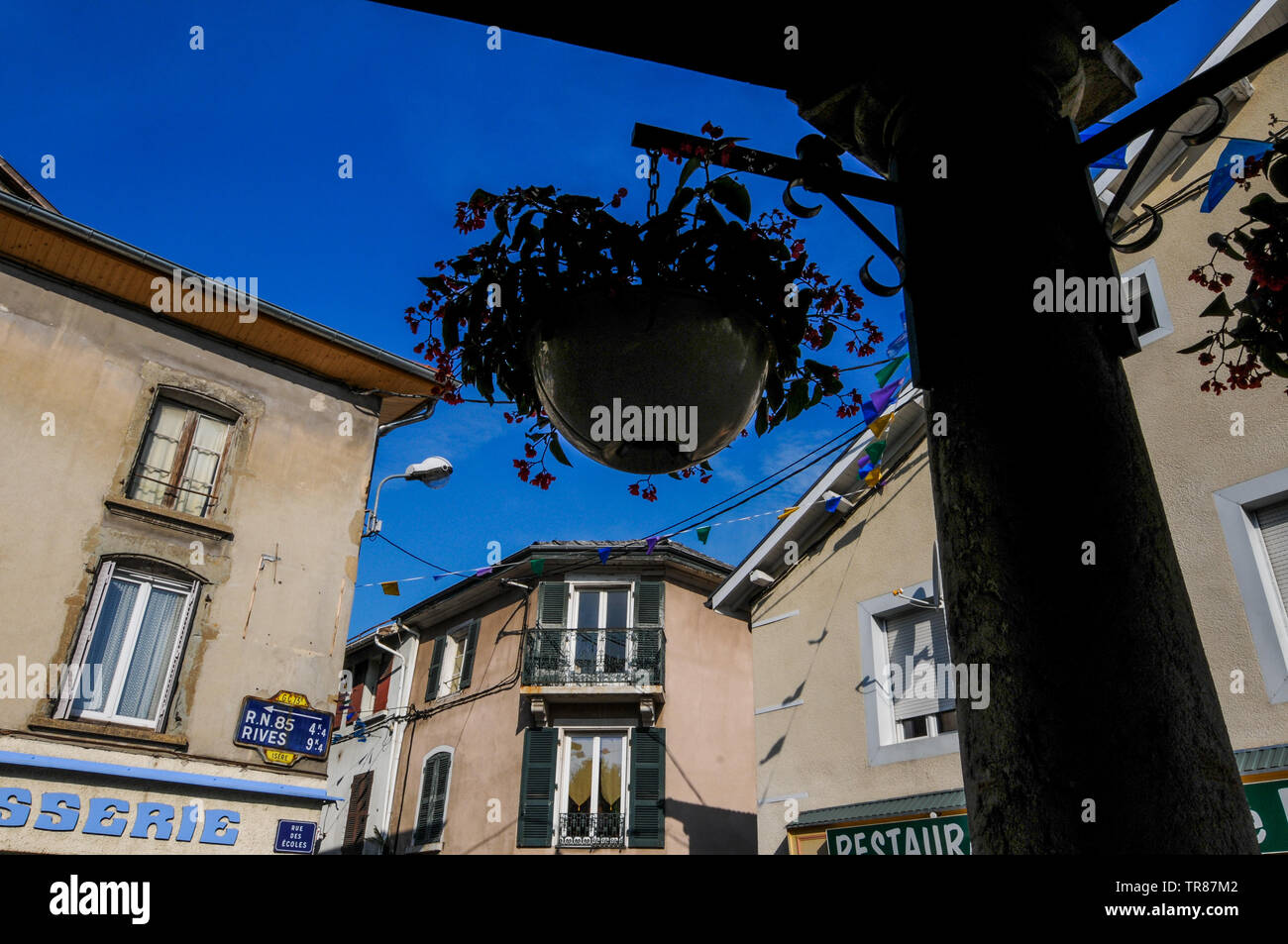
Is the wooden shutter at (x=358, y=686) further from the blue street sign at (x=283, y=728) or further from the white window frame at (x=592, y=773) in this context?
the blue street sign at (x=283, y=728)

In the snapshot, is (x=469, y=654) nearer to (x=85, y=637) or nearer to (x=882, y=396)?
(x=85, y=637)

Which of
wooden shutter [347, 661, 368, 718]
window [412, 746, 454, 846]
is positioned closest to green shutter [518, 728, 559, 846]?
window [412, 746, 454, 846]

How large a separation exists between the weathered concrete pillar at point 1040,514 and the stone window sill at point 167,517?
37.8 ft

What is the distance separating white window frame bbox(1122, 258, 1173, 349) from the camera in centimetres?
788

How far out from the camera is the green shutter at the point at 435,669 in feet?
72.6

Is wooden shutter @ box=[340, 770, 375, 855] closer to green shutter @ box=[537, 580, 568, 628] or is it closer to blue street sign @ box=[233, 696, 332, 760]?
green shutter @ box=[537, 580, 568, 628]

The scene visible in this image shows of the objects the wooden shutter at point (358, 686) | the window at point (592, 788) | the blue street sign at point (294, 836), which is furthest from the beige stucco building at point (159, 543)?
the wooden shutter at point (358, 686)

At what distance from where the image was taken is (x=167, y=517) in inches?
434

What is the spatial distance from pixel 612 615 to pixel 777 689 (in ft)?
34.1

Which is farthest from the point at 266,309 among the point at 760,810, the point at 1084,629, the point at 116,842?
the point at 1084,629

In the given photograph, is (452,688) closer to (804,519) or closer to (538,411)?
(804,519)

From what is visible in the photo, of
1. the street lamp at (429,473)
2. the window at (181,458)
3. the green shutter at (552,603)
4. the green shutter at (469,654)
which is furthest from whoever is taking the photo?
the green shutter at (469,654)

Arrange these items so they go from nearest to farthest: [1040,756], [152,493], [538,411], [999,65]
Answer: [1040,756], [999,65], [538,411], [152,493]
